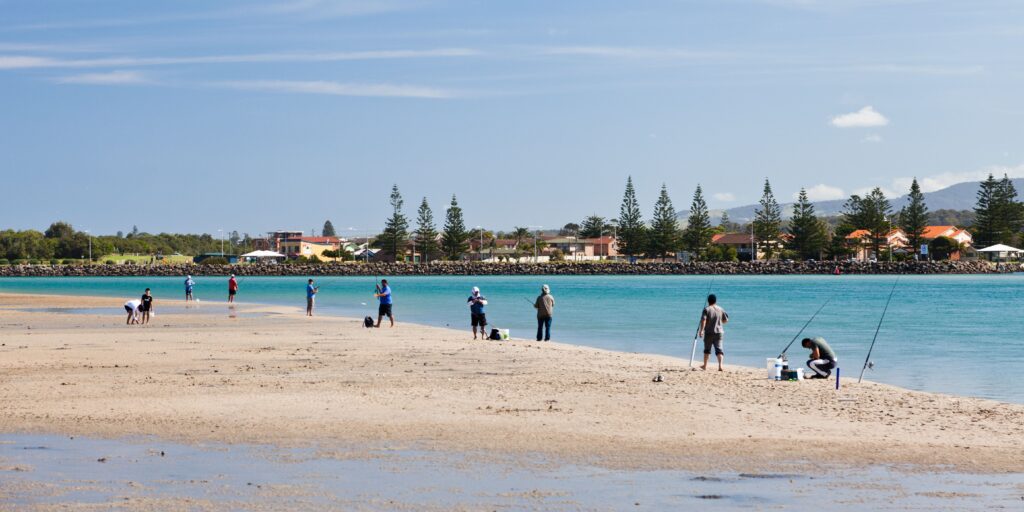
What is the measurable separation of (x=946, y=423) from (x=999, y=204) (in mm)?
119111

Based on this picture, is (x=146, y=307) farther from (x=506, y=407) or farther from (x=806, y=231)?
(x=806, y=231)

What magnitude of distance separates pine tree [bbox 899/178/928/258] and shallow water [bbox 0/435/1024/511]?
113713mm

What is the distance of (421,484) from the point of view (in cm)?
834

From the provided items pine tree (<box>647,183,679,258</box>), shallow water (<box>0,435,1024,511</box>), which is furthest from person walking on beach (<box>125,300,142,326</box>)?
pine tree (<box>647,183,679,258</box>)

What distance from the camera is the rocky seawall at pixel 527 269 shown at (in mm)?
127000

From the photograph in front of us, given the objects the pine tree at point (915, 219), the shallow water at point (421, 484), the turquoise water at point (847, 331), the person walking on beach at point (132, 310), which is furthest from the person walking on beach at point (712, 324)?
the pine tree at point (915, 219)

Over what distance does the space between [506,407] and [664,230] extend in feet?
385

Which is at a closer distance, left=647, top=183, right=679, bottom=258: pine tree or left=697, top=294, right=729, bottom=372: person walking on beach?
left=697, top=294, right=729, bottom=372: person walking on beach

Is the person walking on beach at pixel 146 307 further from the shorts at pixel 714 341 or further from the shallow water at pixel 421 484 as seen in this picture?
the shallow water at pixel 421 484

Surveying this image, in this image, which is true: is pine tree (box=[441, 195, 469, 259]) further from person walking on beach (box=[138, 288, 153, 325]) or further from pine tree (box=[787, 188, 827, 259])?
person walking on beach (box=[138, 288, 153, 325])

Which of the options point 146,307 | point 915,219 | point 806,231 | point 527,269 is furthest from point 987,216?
point 146,307

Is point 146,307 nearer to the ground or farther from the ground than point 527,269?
farther from the ground

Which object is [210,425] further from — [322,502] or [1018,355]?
[1018,355]

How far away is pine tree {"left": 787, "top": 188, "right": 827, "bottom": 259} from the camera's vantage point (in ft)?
405
